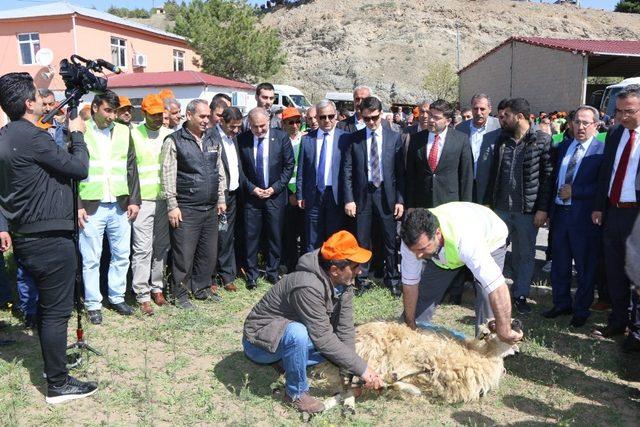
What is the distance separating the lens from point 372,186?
6.11m

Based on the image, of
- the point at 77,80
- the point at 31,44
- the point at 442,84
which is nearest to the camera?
the point at 77,80

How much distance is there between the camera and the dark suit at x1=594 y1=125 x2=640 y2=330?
15.4 ft

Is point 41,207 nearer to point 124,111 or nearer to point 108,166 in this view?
point 108,166

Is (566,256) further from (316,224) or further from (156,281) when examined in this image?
(156,281)

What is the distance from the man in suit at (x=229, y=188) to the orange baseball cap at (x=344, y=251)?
3.00 metres

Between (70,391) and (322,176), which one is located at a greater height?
(322,176)

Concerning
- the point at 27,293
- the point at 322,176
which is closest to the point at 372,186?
the point at 322,176

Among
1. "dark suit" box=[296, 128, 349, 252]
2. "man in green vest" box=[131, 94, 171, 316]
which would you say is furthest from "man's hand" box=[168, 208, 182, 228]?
"dark suit" box=[296, 128, 349, 252]

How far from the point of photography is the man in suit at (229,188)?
6.18 meters

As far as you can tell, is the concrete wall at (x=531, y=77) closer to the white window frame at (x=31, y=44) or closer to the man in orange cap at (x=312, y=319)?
the man in orange cap at (x=312, y=319)

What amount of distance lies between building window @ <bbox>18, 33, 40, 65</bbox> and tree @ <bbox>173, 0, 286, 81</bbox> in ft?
34.1

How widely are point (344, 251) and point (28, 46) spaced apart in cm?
3007

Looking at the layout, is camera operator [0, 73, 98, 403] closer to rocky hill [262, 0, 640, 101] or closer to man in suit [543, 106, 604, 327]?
man in suit [543, 106, 604, 327]

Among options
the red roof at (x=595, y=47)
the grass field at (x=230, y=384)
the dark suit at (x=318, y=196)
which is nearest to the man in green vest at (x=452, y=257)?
the grass field at (x=230, y=384)
